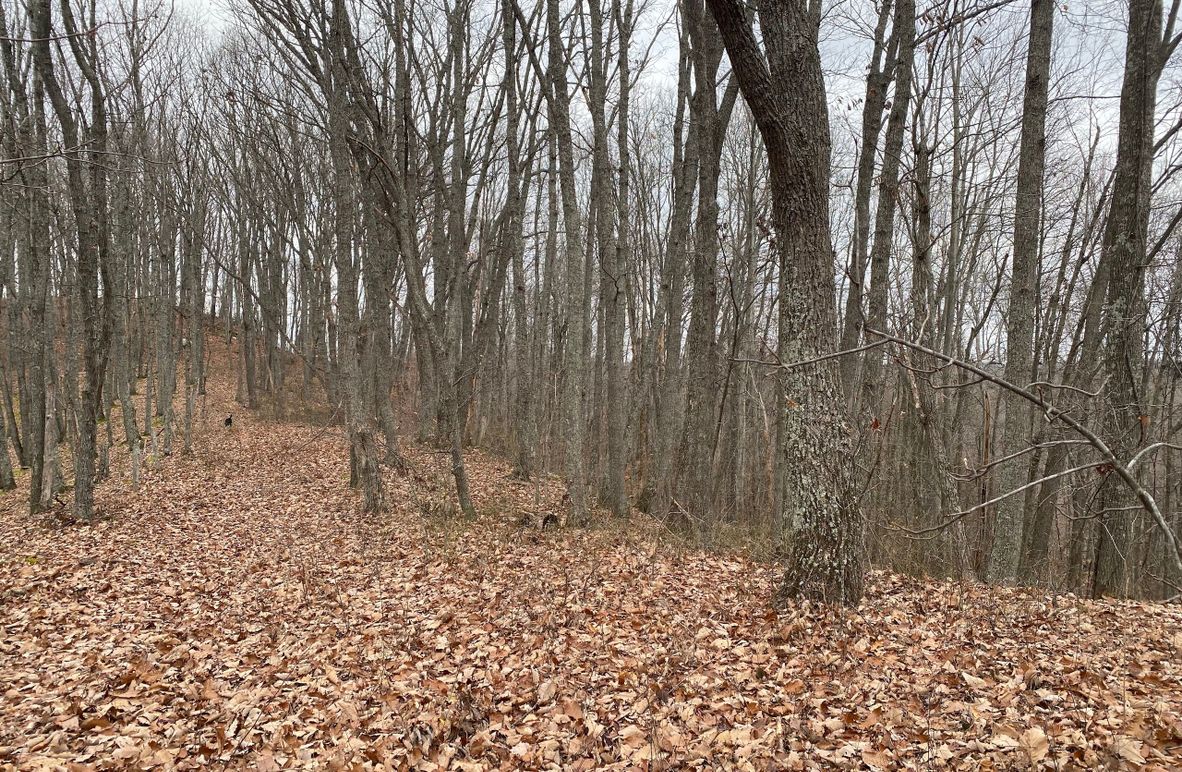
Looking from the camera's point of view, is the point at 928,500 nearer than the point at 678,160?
Yes

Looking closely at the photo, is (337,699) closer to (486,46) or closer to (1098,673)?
(1098,673)

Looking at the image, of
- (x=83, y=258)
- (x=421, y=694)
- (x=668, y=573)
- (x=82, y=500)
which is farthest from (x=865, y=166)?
(x=82, y=500)

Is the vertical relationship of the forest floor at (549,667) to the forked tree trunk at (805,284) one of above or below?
below

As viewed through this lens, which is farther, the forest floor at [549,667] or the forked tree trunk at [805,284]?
the forked tree trunk at [805,284]

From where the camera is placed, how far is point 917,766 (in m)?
3.04

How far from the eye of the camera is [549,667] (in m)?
4.59

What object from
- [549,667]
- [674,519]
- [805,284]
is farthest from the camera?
[674,519]

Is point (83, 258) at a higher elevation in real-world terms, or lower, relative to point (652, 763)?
higher

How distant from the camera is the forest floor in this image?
3.44 m

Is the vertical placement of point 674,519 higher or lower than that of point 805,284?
lower

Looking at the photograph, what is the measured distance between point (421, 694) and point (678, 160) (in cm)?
1110

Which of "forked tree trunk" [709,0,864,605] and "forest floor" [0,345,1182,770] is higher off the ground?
"forked tree trunk" [709,0,864,605]

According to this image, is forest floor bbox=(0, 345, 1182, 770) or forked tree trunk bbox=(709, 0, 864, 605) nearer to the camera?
forest floor bbox=(0, 345, 1182, 770)

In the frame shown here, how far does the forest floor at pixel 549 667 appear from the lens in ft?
11.3
